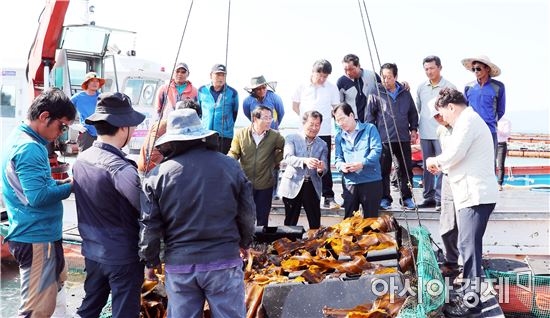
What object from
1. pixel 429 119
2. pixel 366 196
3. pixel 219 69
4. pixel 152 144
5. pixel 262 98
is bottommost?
pixel 366 196

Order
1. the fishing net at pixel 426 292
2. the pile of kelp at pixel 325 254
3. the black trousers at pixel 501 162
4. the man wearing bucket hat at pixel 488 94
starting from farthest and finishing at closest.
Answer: the black trousers at pixel 501 162, the man wearing bucket hat at pixel 488 94, the pile of kelp at pixel 325 254, the fishing net at pixel 426 292

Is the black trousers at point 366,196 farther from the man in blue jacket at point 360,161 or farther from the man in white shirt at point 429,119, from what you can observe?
the man in white shirt at point 429,119

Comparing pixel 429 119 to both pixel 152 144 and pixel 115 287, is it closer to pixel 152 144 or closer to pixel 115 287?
pixel 152 144

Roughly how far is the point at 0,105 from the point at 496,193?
13148mm

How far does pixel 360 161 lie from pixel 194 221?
3024mm

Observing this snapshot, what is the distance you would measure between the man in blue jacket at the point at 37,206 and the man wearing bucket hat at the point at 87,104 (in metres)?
3.36

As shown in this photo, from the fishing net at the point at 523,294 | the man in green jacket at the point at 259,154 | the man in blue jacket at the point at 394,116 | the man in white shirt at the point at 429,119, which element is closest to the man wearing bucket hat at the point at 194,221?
the man in green jacket at the point at 259,154

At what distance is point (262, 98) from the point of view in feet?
21.2

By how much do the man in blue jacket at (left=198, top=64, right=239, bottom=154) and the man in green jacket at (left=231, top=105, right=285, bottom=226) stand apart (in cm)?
81

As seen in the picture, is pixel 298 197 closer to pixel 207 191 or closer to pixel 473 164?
pixel 473 164

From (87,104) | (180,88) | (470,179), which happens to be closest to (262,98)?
(180,88)

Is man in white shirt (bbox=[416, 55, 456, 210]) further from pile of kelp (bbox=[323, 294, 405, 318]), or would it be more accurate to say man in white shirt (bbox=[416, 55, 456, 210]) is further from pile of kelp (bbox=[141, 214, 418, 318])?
pile of kelp (bbox=[323, 294, 405, 318])

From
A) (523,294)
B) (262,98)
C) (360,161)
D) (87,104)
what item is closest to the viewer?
(523,294)

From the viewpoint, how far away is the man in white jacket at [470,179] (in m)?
3.99
